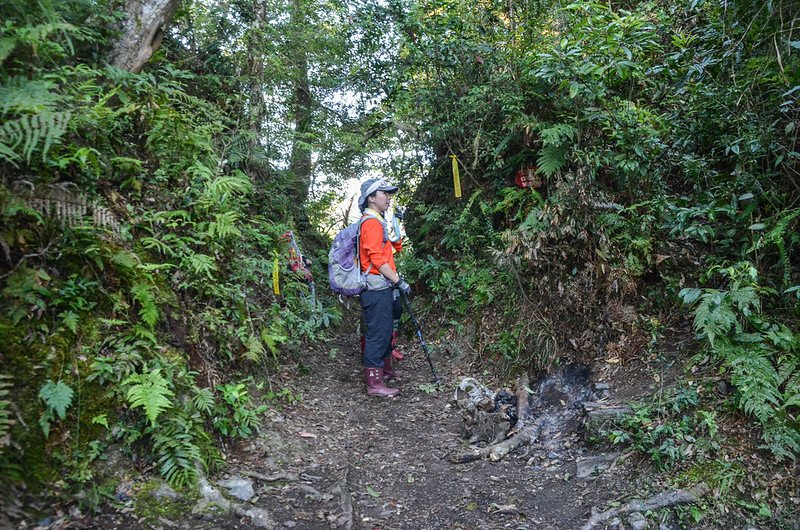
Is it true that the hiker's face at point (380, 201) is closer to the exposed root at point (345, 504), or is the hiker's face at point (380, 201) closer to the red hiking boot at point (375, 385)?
the red hiking boot at point (375, 385)

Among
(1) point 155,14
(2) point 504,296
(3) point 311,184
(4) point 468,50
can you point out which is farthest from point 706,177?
(3) point 311,184

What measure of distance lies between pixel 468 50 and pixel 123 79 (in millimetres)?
5141

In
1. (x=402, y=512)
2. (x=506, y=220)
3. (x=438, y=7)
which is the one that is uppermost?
(x=438, y=7)

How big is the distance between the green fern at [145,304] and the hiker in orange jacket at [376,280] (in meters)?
3.00

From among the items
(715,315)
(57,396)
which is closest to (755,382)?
(715,315)

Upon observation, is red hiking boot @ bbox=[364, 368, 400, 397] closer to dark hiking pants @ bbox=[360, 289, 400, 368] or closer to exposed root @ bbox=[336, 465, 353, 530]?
dark hiking pants @ bbox=[360, 289, 400, 368]

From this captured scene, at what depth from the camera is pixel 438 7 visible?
8.71 m

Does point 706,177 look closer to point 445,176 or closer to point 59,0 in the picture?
point 445,176

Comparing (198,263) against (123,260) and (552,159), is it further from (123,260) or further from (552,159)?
(552,159)

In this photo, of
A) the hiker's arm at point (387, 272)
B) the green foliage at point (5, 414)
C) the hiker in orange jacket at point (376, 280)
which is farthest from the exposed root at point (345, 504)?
the hiker's arm at point (387, 272)

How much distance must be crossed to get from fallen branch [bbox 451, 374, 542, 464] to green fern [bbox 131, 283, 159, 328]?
3.29 meters

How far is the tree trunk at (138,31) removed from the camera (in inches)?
242

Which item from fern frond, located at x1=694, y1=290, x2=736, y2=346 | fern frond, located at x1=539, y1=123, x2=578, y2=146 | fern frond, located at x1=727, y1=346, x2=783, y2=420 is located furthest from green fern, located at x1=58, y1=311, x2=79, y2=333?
fern frond, located at x1=539, y1=123, x2=578, y2=146

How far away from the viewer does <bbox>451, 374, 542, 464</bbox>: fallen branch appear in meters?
5.32
